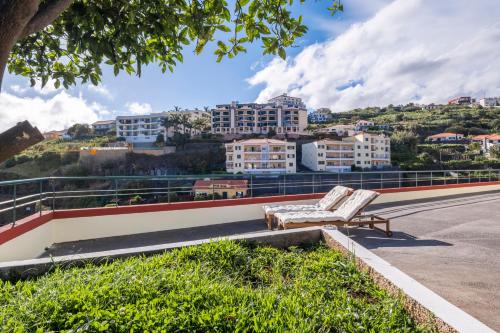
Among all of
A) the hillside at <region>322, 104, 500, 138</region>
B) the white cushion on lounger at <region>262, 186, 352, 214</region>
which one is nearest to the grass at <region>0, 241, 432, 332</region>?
the white cushion on lounger at <region>262, 186, 352, 214</region>

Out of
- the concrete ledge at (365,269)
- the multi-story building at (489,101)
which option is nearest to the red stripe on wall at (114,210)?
the concrete ledge at (365,269)

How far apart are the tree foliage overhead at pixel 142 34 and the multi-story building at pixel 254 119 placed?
71.8 m

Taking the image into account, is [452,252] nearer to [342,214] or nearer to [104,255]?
[342,214]

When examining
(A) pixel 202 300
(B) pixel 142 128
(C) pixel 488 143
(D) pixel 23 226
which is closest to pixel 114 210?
(D) pixel 23 226

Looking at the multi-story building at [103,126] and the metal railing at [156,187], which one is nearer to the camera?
the metal railing at [156,187]

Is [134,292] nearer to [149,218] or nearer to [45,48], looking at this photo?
[45,48]

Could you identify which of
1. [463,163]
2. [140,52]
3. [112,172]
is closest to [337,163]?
[463,163]

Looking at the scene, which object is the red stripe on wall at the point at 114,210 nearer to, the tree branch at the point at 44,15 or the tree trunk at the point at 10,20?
the tree branch at the point at 44,15

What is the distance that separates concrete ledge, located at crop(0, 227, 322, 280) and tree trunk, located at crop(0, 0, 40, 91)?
202cm

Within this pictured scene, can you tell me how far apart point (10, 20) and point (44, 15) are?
354 mm

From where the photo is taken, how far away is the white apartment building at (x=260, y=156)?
55531 millimetres

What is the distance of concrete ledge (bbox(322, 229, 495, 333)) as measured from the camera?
156 cm

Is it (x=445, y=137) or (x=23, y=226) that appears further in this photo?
(x=445, y=137)

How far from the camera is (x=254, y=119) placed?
77375 mm
